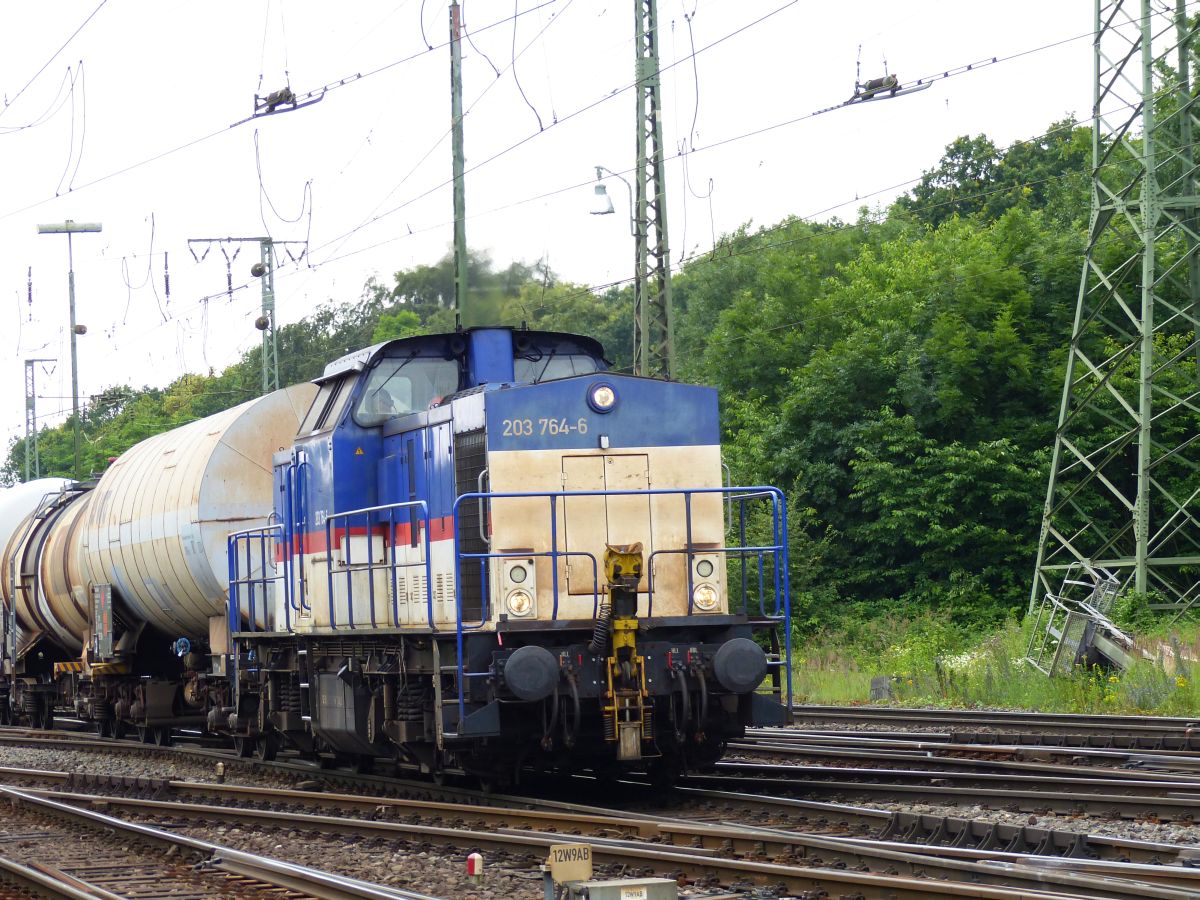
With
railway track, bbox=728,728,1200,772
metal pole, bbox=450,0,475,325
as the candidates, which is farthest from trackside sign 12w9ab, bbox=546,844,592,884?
metal pole, bbox=450,0,475,325

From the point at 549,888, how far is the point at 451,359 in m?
6.58

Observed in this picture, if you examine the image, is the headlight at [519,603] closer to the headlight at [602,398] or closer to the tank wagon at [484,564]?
the tank wagon at [484,564]

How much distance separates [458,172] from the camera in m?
22.6

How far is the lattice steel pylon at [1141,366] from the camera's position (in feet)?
65.0

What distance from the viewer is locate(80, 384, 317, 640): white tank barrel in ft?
47.9

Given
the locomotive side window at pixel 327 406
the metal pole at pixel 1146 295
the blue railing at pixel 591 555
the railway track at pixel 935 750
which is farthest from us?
the metal pole at pixel 1146 295

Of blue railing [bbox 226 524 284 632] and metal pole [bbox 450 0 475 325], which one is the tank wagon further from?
metal pole [bbox 450 0 475 325]

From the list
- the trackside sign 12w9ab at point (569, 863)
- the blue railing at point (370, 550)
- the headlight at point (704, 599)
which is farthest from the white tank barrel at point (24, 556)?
the trackside sign 12w9ab at point (569, 863)

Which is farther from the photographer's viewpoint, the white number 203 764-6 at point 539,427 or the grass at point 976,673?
the grass at point 976,673

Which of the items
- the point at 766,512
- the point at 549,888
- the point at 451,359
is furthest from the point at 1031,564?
the point at 549,888

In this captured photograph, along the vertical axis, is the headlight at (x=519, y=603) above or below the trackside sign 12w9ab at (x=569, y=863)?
above

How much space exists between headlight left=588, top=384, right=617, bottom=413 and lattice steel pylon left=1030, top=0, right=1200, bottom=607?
11.1 metres

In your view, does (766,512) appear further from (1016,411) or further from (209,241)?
(209,241)

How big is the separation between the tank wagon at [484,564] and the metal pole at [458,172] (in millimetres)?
6315
